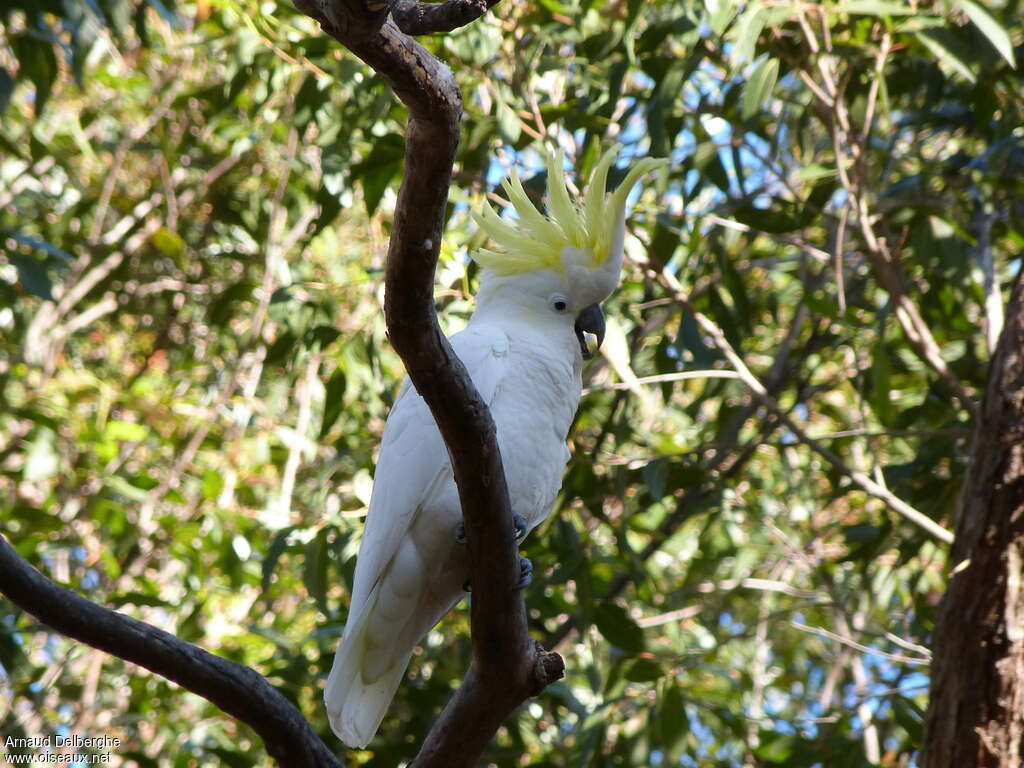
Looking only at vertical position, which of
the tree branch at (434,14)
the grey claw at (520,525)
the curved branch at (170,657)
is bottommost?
the curved branch at (170,657)

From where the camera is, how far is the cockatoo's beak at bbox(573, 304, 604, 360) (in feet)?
5.96

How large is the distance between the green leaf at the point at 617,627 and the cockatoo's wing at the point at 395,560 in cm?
63

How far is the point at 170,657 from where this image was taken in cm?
127

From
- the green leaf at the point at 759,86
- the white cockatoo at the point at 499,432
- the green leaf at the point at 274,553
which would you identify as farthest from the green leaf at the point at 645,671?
the green leaf at the point at 759,86

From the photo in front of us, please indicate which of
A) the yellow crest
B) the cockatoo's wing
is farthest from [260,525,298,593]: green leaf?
the yellow crest

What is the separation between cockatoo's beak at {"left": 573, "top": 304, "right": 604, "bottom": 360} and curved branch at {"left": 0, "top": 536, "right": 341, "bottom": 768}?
2.63 ft

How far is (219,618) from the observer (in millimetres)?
3379

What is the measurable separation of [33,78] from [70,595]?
173cm

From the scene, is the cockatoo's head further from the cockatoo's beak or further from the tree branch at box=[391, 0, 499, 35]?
the tree branch at box=[391, 0, 499, 35]

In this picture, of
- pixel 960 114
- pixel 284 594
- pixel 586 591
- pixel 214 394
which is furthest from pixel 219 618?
pixel 960 114

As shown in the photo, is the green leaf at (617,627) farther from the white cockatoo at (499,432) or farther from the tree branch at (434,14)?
the tree branch at (434,14)

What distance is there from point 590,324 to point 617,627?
79cm

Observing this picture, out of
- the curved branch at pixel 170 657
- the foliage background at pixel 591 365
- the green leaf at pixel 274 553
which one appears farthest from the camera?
the foliage background at pixel 591 365

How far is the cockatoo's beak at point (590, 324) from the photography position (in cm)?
182
